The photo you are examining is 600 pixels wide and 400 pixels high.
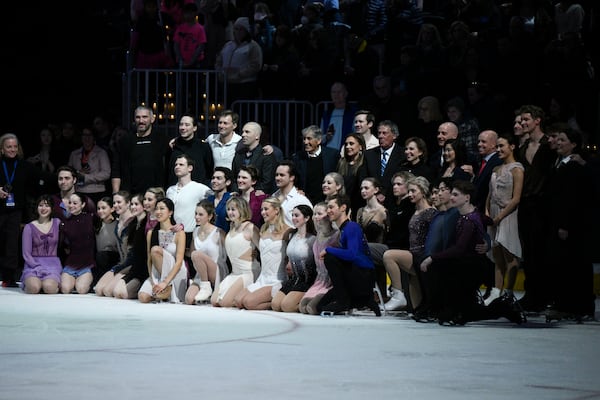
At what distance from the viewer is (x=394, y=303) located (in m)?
12.1

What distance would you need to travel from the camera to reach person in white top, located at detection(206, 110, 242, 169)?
1420cm

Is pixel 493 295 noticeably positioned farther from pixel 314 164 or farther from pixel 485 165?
pixel 314 164

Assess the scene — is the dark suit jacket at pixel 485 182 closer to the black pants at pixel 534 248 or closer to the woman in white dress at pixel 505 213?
the woman in white dress at pixel 505 213

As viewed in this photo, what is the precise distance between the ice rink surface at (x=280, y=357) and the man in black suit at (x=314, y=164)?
2.06 m

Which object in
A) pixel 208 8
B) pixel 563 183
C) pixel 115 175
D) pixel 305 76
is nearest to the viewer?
pixel 563 183

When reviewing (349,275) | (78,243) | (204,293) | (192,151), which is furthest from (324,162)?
(78,243)

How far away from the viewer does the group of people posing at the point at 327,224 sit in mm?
11320

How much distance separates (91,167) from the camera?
51.6ft

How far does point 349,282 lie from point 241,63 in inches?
233

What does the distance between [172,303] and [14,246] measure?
8.62ft

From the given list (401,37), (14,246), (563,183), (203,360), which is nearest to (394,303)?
(563,183)

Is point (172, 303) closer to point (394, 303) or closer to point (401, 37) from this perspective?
point (394, 303)

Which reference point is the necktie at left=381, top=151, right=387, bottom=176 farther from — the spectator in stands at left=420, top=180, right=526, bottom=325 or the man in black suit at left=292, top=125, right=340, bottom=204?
the spectator in stands at left=420, top=180, right=526, bottom=325

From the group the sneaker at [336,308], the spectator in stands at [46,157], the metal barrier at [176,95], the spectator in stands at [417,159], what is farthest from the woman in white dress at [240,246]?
the metal barrier at [176,95]
